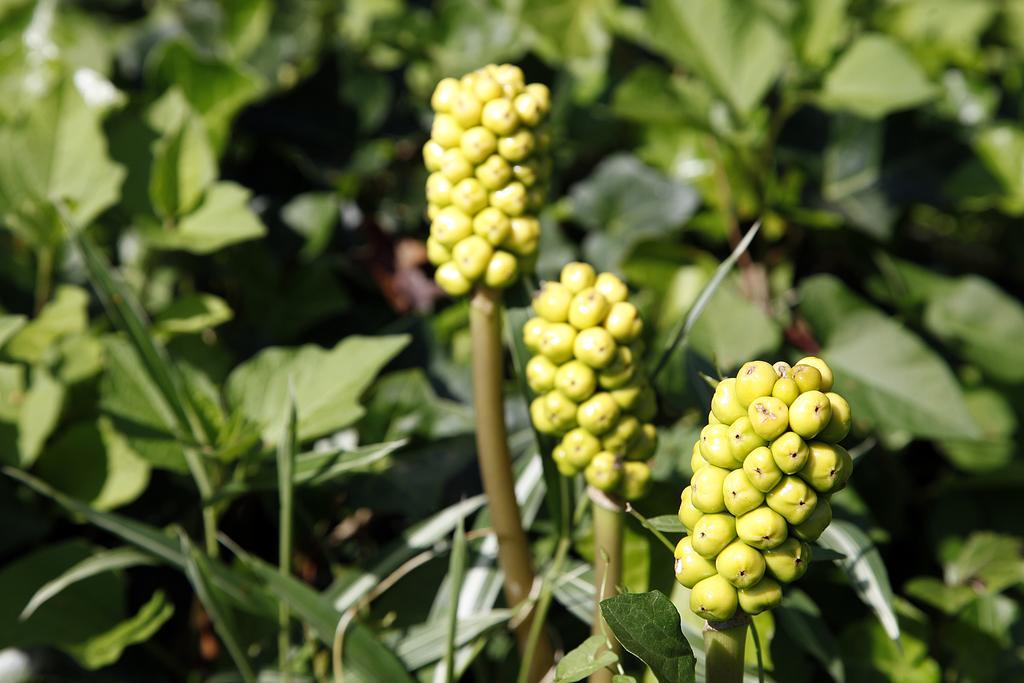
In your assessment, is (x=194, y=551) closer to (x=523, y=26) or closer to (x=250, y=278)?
(x=250, y=278)

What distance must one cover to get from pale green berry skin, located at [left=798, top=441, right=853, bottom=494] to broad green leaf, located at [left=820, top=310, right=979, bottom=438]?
0.56 meters

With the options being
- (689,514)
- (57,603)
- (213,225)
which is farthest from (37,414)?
(689,514)

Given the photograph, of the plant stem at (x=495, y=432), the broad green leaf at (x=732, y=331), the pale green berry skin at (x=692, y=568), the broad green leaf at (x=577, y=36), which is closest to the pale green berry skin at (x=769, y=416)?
the pale green berry skin at (x=692, y=568)

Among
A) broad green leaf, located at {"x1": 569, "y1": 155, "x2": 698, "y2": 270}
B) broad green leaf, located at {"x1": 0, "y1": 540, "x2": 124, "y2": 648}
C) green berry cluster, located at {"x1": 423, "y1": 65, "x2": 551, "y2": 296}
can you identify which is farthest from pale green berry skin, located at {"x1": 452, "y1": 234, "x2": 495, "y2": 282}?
broad green leaf, located at {"x1": 569, "y1": 155, "x2": 698, "y2": 270}

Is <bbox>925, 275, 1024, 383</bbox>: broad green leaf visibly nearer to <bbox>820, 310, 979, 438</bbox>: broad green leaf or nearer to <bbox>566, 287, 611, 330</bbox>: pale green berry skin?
<bbox>820, 310, 979, 438</bbox>: broad green leaf

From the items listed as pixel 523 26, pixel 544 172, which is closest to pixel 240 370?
pixel 544 172

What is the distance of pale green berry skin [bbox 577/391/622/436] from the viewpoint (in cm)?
75

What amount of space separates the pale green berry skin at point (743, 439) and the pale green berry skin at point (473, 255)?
0.29 m

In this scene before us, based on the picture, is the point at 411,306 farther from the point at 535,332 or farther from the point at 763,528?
the point at 763,528

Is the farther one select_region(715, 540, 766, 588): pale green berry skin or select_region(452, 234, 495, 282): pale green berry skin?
select_region(452, 234, 495, 282): pale green berry skin

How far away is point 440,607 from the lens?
960 mm

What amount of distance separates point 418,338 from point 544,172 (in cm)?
48

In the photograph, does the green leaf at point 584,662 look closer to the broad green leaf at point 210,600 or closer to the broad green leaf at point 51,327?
the broad green leaf at point 210,600

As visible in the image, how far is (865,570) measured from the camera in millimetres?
863
